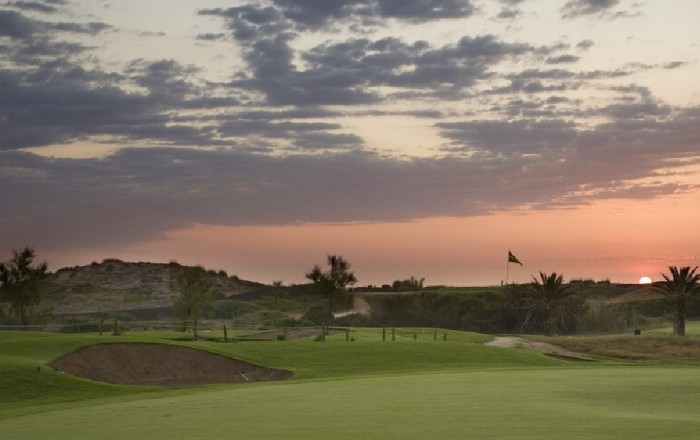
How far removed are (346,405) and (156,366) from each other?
23.7m

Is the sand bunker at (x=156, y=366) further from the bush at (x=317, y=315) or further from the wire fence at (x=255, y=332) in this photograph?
the bush at (x=317, y=315)

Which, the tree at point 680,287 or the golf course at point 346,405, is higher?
the tree at point 680,287

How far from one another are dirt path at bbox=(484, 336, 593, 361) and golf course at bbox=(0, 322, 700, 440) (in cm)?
1472

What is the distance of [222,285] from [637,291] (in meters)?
85.1

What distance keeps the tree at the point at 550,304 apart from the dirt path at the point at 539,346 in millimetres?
16392

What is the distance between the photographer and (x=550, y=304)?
291ft

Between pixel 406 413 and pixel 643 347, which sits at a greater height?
pixel 643 347

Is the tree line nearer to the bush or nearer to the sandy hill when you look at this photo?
the bush

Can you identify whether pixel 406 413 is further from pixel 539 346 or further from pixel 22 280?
pixel 22 280

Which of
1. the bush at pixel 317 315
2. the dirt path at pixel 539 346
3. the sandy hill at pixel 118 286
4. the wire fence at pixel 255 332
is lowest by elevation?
the dirt path at pixel 539 346

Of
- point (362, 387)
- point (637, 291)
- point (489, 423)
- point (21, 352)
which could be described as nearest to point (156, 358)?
point (21, 352)

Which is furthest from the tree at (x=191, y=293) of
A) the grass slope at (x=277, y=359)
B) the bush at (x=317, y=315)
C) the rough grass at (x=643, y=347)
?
the rough grass at (x=643, y=347)

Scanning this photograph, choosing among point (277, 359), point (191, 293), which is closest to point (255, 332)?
point (191, 293)

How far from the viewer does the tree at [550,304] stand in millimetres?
88062
